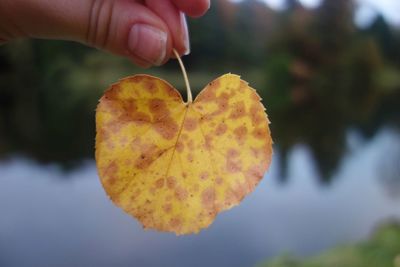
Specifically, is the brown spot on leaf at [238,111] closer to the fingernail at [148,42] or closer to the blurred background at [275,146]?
the fingernail at [148,42]

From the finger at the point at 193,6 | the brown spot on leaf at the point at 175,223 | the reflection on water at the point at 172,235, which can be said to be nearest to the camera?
the brown spot on leaf at the point at 175,223

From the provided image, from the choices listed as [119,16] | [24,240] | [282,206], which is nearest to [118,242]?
[24,240]

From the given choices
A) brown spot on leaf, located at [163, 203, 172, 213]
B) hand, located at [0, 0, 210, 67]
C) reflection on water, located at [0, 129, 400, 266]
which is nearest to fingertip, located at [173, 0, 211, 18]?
hand, located at [0, 0, 210, 67]

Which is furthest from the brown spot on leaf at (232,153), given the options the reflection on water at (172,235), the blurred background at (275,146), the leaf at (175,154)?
the reflection on water at (172,235)

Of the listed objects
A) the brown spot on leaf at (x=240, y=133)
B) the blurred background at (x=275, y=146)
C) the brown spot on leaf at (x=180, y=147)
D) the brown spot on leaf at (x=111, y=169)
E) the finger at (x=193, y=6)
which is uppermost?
the finger at (x=193, y=6)

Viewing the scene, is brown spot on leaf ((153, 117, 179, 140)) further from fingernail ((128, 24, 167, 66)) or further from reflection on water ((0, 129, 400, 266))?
reflection on water ((0, 129, 400, 266))

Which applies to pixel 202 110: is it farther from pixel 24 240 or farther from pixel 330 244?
pixel 24 240

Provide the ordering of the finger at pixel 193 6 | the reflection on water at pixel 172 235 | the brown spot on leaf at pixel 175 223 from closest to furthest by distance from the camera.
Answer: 1. the brown spot on leaf at pixel 175 223
2. the finger at pixel 193 6
3. the reflection on water at pixel 172 235

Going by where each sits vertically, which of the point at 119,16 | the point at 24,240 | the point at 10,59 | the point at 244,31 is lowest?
the point at 10,59
